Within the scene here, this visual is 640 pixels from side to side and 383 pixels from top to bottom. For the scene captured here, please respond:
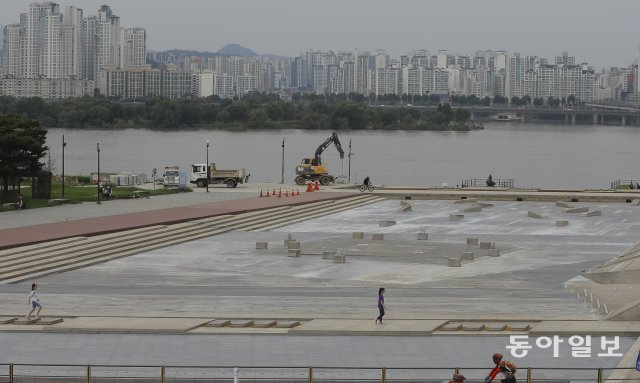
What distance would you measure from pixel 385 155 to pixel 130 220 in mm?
73592

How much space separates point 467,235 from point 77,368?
2305 cm

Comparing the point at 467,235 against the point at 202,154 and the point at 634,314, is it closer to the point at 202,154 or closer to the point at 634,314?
the point at 634,314

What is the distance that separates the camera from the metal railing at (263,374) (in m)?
17.8

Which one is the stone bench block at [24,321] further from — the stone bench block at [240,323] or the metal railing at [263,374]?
the metal railing at [263,374]

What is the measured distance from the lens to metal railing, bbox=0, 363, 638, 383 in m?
17.8

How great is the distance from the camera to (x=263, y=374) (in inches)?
722

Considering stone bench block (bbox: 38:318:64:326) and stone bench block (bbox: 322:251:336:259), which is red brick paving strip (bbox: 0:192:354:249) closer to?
stone bench block (bbox: 322:251:336:259)

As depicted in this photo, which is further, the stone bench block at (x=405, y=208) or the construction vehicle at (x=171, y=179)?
the construction vehicle at (x=171, y=179)

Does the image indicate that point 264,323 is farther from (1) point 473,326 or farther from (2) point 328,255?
(2) point 328,255

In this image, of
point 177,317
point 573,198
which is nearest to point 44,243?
point 177,317

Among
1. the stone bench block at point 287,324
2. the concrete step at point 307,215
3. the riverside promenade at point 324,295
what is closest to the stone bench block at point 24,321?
the riverside promenade at point 324,295

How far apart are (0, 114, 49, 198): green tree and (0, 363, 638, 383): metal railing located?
25.2 m

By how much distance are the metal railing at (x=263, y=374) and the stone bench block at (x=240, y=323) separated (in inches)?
145

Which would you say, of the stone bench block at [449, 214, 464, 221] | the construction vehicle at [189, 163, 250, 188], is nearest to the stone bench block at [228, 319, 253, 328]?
the stone bench block at [449, 214, 464, 221]
